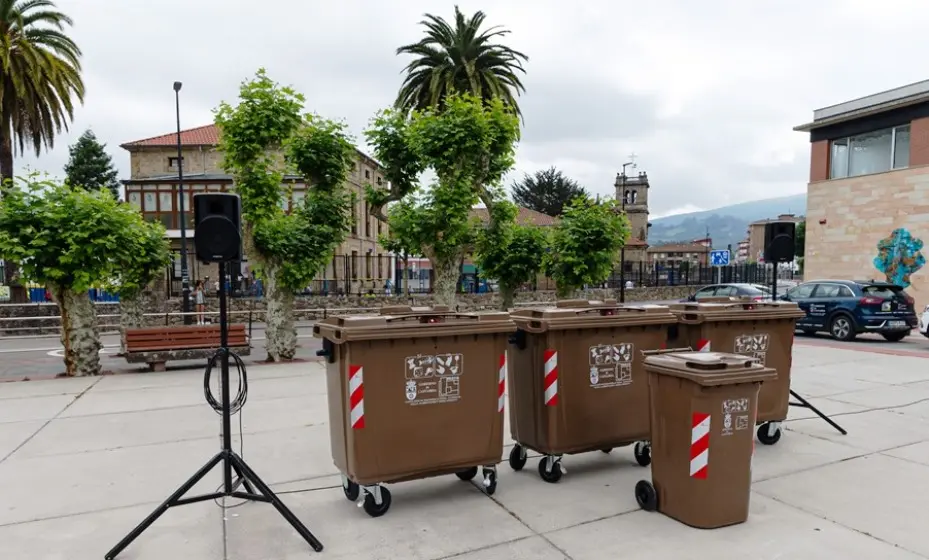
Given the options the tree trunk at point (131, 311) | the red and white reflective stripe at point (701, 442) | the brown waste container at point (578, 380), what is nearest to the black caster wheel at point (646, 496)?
the red and white reflective stripe at point (701, 442)

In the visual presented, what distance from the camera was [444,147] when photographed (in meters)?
13.2

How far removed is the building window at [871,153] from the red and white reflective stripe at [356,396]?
28032mm

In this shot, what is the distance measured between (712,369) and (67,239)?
33.0 ft

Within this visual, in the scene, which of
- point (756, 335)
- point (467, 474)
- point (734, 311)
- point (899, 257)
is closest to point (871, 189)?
point (899, 257)

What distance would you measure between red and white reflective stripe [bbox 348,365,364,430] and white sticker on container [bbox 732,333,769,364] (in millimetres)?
3803

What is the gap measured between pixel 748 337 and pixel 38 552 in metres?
6.25

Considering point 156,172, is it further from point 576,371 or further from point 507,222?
point 576,371

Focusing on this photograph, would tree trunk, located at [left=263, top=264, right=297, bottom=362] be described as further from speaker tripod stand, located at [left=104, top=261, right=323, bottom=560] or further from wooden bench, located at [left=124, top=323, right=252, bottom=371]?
speaker tripod stand, located at [left=104, top=261, right=323, bottom=560]

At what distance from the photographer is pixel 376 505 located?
4469 millimetres

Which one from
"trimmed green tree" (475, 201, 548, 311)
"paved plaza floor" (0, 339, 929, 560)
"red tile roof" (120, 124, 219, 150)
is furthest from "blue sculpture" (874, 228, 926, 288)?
"red tile roof" (120, 124, 219, 150)


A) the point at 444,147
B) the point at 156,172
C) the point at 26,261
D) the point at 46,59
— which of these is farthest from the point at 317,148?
the point at 156,172

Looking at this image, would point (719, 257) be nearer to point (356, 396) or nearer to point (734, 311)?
point (734, 311)

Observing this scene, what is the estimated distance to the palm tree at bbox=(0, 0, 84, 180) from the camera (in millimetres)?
20172

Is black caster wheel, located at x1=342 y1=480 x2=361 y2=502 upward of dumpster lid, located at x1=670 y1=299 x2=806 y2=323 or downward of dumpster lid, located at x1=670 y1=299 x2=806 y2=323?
downward
